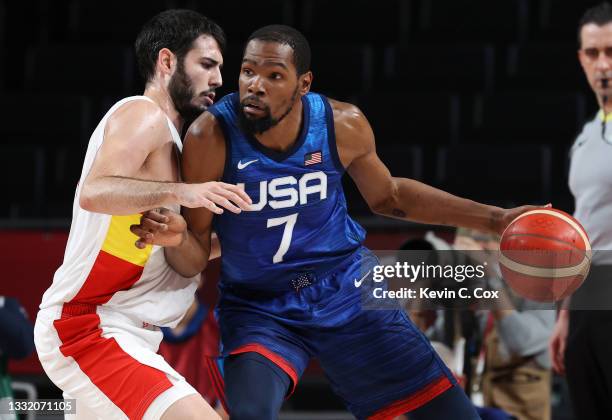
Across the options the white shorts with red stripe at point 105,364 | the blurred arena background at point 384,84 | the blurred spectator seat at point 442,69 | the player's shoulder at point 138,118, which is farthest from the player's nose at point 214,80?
the blurred spectator seat at point 442,69

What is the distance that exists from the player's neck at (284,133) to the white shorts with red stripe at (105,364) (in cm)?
76

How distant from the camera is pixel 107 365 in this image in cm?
318

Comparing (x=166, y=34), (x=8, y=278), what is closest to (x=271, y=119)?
(x=166, y=34)

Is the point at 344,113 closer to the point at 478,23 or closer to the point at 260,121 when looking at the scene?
the point at 260,121

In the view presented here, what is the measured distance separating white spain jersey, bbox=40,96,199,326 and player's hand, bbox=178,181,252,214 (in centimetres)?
40

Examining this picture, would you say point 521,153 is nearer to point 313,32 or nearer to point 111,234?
point 313,32

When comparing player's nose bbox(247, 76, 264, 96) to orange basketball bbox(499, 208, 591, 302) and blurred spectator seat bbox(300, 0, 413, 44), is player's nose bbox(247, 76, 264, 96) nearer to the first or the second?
orange basketball bbox(499, 208, 591, 302)

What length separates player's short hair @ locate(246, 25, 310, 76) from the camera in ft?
11.2

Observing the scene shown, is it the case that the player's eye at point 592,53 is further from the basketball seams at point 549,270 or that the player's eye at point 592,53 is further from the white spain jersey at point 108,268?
the white spain jersey at point 108,268

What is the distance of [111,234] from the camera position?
3299 millimetres

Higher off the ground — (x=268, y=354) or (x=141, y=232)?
(x=141, y=232)

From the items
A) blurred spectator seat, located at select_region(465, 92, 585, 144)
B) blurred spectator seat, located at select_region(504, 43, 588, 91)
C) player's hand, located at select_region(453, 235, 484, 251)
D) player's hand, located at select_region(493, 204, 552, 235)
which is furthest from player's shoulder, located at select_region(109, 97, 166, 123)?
blurred spectator seat, located at select_region(504, 43, 588, 91)

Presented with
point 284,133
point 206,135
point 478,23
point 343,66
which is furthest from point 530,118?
point 206,135

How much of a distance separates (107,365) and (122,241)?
411 mm
